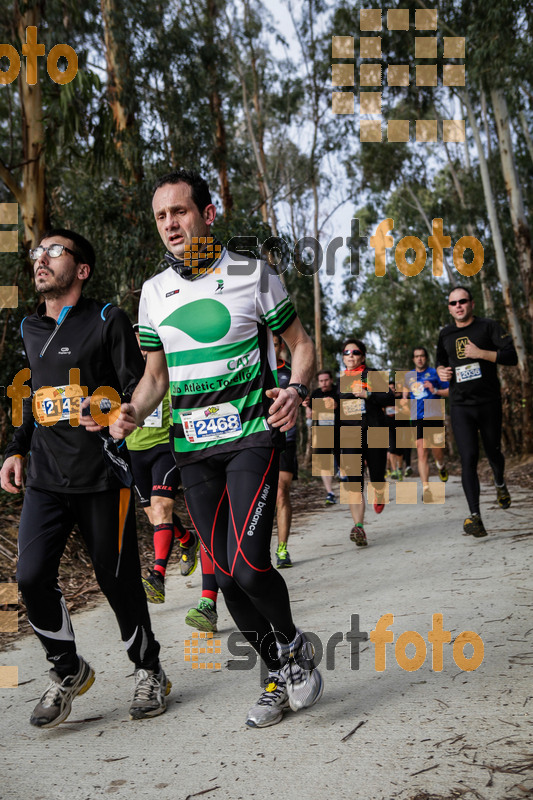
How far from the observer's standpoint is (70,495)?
349cm

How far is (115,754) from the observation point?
3.15 meters

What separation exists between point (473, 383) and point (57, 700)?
4.91m

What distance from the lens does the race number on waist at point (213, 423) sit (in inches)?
128

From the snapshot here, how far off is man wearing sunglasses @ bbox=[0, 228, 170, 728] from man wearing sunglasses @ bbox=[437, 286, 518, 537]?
165 inches

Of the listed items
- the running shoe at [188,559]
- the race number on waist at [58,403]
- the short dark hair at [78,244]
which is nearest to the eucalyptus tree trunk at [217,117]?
Result: the running shoe at [188,559]


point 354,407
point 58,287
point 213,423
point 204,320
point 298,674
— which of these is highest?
point 58,287

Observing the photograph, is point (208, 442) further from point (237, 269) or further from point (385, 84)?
point (385, 84)

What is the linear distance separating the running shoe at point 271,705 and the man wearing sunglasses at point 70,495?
507 mm

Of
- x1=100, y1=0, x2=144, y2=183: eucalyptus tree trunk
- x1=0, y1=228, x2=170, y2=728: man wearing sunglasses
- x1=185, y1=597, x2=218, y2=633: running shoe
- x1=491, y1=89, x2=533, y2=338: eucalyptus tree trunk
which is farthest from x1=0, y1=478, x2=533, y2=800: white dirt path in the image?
x1=491, y1=89, x2=533, y2=338: eucalyptus tree trunk

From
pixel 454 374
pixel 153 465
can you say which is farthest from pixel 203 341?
pixel 454 374

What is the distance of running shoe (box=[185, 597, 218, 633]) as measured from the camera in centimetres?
484

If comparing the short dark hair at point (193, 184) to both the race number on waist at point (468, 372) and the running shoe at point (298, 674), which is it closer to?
the running shoe at point (298, 674)

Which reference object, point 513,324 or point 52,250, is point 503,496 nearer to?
point 52,250

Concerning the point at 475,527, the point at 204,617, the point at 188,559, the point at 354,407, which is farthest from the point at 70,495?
the point at 354,407
